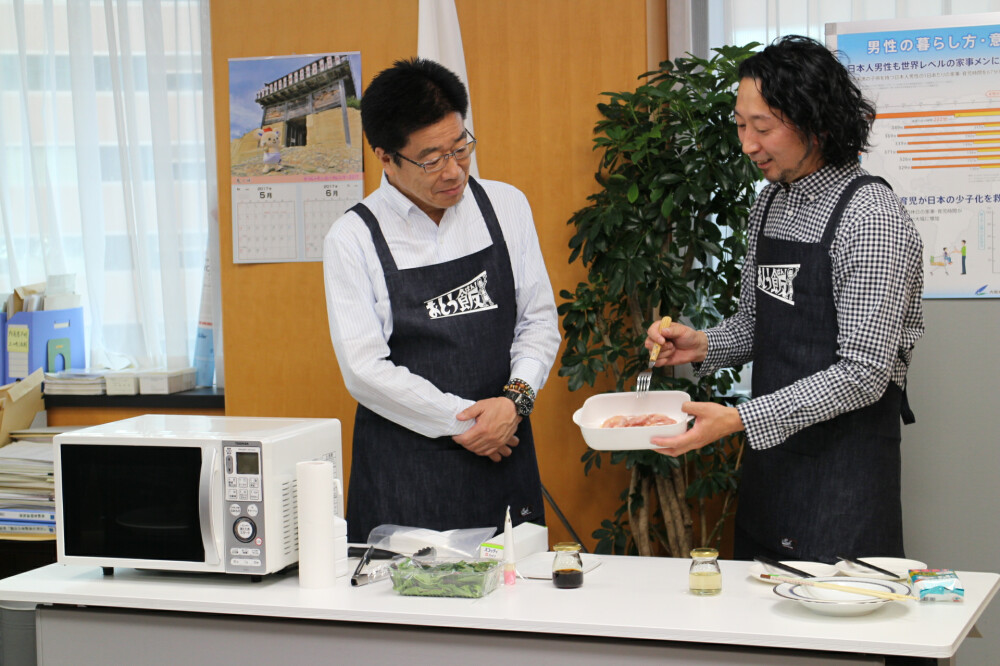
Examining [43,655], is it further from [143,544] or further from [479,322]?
[479,322]

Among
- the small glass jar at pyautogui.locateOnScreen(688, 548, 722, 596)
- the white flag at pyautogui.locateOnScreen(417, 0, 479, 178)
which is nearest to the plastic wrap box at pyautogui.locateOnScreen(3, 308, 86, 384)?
the white flag at pyautogui.locateOnScreen(417, 0, 479, 178)

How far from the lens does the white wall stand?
295cm

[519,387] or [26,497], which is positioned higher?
[519,387]

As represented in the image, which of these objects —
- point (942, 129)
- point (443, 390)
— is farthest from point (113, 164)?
point (942, 129)

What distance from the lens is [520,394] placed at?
243 centimetres

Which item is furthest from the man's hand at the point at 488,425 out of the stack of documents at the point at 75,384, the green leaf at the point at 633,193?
the stack of documents at the point at 75,384

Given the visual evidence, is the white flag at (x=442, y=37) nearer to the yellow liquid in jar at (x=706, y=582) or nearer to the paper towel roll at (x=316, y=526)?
the paper towel roll at (x=316, y=526)

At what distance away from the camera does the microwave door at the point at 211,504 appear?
1.94 meters

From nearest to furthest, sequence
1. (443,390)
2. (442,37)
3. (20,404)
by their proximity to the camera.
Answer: (443,390) < (442,37) < (20,404)

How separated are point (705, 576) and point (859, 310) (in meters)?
0.64

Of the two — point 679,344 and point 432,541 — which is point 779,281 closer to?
point 679,344

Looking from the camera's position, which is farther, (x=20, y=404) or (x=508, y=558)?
(x=20, y=404)

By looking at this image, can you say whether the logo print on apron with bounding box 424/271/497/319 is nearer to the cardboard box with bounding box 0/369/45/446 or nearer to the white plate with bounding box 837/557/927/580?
the white plate with bounding box 837/557/927/580

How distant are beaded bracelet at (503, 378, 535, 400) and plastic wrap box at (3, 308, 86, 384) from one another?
234cm
